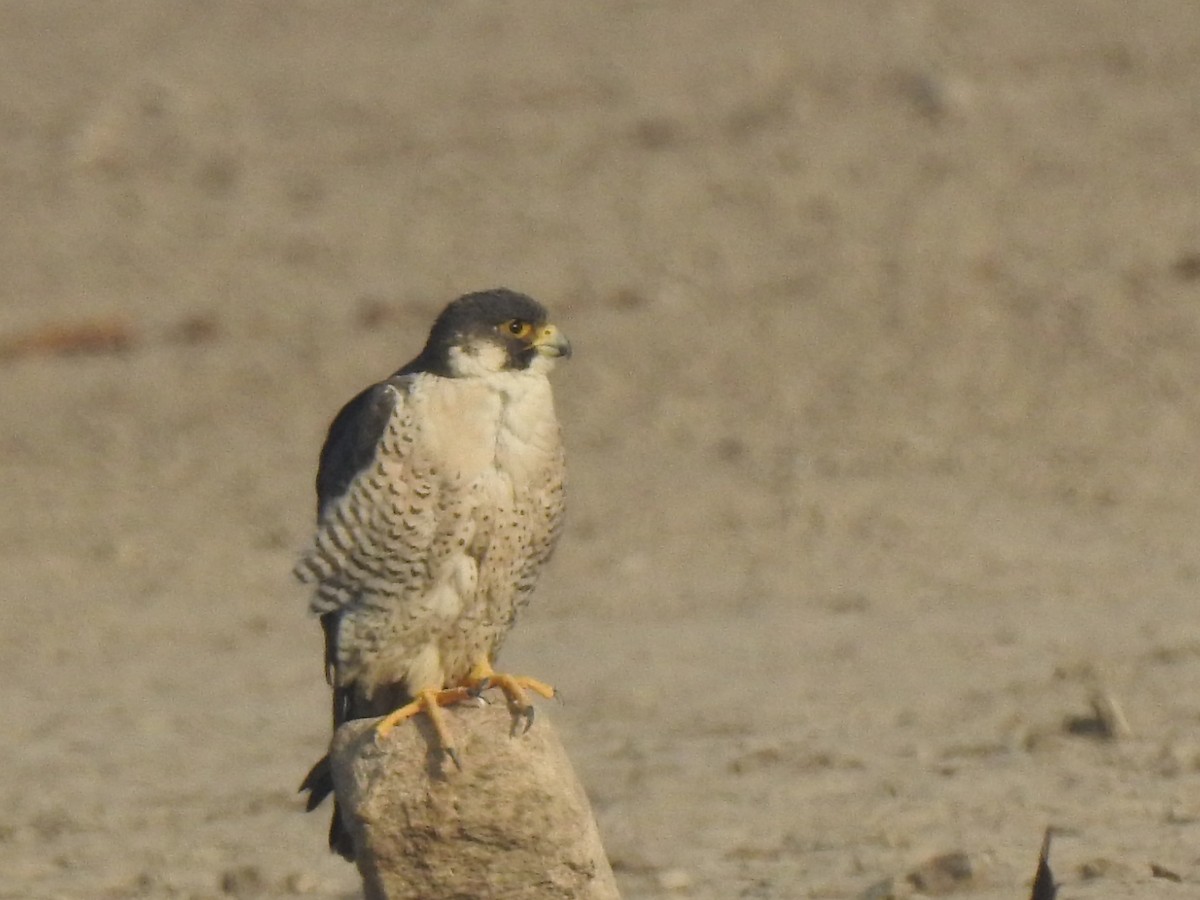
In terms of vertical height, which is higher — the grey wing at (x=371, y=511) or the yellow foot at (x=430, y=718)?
the grey wing at (x=371, y=511)

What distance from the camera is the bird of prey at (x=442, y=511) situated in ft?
19.1

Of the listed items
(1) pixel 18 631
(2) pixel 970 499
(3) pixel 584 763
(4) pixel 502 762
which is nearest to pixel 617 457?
(2) pixel 970 499

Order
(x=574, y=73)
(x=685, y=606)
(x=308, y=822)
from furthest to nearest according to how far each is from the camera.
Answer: (x=574, y=73) → (x=685, y=606) → (x=308, y=822)

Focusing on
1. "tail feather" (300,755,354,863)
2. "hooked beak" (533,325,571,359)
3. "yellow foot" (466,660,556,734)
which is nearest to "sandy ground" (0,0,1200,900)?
"tail feather" (300,755,354,863)

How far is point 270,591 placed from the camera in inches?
388

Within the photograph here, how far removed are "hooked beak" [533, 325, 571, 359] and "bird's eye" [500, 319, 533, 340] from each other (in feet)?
0.08

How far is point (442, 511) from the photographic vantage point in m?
5.83

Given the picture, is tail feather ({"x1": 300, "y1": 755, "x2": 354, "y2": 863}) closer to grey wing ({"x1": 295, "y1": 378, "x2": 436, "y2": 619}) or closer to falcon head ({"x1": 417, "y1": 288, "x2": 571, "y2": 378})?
grey wing ({"x1": 295, "y1": 378, "x2": 436, "y2": 619})

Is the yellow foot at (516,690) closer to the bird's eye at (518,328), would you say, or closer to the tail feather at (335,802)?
the tail feather at (335,802)

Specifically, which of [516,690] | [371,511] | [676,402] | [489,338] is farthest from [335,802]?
[676,402]

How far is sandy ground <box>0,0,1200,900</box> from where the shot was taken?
696cm

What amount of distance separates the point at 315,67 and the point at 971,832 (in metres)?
10.4

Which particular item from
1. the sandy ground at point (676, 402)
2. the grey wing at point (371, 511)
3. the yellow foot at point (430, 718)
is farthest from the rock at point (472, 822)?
the sandy ground at point (676, 402)

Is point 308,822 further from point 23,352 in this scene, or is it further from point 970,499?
point 23,352
